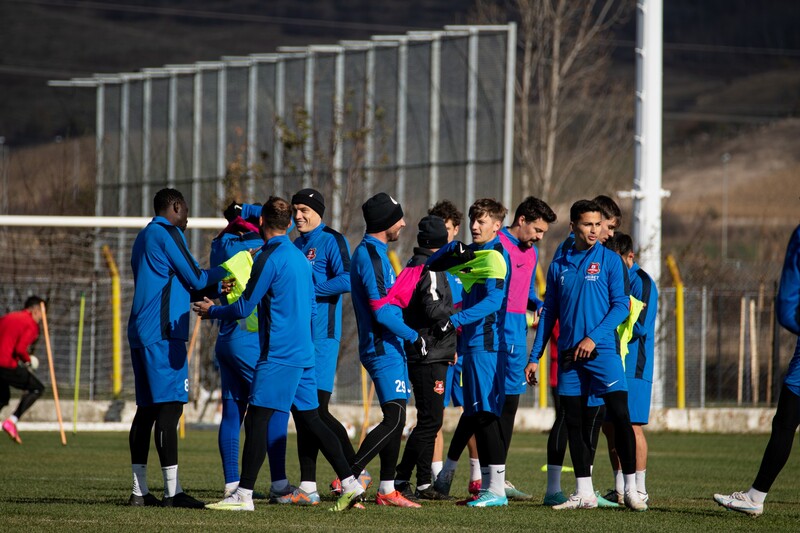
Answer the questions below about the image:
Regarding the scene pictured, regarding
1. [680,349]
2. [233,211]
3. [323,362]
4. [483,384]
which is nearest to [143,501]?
[323,362]

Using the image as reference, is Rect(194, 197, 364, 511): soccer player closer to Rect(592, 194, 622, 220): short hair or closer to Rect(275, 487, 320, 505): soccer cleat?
Rect(275, 487, 320, 505): soccer cleat

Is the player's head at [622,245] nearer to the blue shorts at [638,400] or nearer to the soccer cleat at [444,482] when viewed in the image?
the blue shorts at [638,400]

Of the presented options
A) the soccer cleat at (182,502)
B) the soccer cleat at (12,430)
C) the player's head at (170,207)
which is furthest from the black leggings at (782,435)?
the soccer cleat at (12,430)

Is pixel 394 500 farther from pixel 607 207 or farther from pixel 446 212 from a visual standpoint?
pixel 607 207

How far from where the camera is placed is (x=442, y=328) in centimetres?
894

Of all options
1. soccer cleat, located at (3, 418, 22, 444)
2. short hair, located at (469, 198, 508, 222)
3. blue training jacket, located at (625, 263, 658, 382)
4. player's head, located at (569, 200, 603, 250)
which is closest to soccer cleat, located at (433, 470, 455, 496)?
blue training jacket, located at (625, 263, 658, 382)

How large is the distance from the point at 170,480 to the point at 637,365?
3.46 meters

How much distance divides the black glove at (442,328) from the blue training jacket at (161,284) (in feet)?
5.08

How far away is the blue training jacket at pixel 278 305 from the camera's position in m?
8.38

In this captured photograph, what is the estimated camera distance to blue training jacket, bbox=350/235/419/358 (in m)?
8.70

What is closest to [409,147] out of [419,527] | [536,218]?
[536,218]

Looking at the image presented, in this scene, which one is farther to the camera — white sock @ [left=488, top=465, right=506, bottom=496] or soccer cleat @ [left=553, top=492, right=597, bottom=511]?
white sock @ [left=488, top=465, right=506, bottom=496]

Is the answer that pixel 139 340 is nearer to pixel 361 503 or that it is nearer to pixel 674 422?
pixel 361 503

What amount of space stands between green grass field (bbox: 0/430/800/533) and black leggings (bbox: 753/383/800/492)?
0.33 metres
